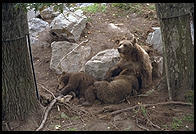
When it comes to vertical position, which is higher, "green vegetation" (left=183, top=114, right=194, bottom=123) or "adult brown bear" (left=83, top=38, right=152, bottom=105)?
"adult brown bear" (left=83, top=38, right=152, bottom=105)

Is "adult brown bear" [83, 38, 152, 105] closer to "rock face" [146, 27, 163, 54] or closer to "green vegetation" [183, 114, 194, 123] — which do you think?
"rock face" [146, 27, 163, 54]

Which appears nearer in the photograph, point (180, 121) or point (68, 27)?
point (180, 121)

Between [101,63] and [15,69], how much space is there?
2.87m

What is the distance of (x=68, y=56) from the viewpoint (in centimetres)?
856

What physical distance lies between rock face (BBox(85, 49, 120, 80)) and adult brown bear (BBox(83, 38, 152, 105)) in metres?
0.21

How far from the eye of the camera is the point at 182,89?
5.93 meters

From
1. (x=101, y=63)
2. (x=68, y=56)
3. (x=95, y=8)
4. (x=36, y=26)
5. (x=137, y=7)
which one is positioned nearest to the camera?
(x=101, y=63)

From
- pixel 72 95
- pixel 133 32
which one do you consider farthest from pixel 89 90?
pixel 133 32

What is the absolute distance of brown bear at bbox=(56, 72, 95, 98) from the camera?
7.07 meters

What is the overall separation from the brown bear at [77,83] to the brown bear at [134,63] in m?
0.65

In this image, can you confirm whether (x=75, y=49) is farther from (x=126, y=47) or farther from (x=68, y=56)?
(x=126, y=47)

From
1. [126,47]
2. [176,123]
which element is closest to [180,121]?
[176,123]

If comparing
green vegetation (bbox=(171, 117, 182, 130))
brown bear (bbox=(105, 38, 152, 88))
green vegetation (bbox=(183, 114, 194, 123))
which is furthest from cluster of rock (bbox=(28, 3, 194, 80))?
green vegetation (bbox=(171, 117, 182, 130))

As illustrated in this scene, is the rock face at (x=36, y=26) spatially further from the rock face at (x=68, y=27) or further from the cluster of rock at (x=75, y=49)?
the rock face at (x=68, y=27)
